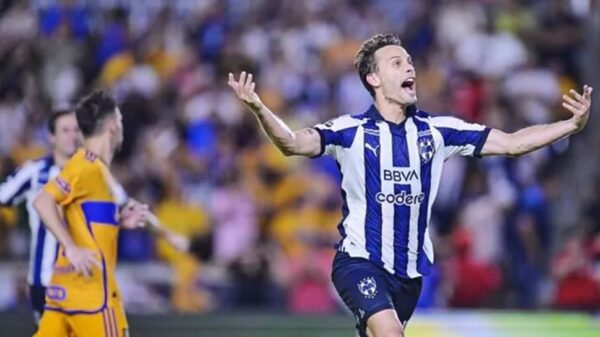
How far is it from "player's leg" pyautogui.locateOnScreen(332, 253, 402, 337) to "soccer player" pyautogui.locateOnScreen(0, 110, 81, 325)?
2535mm

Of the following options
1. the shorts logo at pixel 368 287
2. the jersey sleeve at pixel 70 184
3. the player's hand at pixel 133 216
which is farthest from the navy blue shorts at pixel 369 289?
the jersey sleeve at pixel 70 184

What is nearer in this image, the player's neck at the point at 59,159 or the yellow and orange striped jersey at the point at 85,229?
the yellow and orange striped jersey at the point at 85,229

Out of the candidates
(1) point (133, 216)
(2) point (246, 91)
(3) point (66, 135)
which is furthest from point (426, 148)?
(3) point (66, 135)

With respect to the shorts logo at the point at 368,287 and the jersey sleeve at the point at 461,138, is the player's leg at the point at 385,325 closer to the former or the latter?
the shorts logo at the point at 368,287

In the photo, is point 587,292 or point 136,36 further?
point 136,36

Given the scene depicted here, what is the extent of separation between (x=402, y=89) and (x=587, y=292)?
5.95 m

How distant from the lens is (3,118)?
15867mm

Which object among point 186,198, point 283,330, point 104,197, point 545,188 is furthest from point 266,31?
point 104,197

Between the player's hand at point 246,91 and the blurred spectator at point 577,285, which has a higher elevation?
the player's hand at point 246,91

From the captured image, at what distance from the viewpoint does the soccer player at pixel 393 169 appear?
828cm

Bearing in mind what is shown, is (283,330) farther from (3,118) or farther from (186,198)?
(3,118)

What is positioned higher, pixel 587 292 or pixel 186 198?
pixel 186 198

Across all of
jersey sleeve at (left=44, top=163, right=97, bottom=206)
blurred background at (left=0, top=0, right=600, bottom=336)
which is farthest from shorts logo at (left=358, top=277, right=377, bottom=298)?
blurred background at (left=0, top=0, right=600, bottom=336)

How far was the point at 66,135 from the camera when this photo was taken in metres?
10.2
